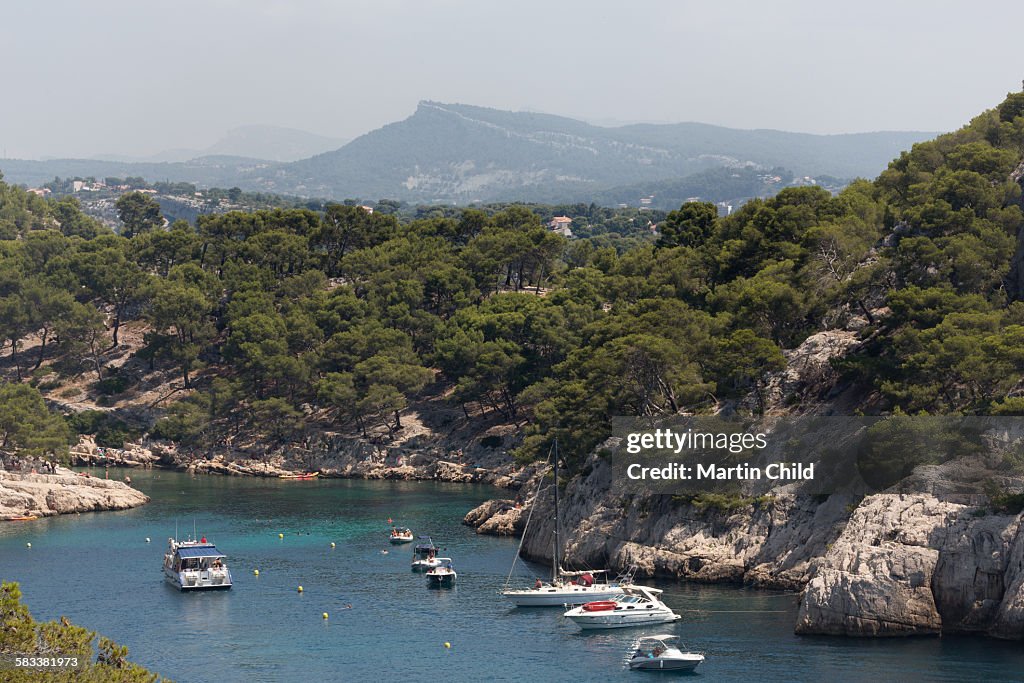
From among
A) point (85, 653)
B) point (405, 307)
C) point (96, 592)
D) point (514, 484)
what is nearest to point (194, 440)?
point (405, 307)

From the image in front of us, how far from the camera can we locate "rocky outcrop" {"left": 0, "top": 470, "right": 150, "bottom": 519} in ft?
382

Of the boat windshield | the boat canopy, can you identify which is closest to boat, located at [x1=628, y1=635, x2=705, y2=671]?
the boat windshield

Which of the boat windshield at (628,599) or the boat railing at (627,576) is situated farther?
the boat railing at (627,576)

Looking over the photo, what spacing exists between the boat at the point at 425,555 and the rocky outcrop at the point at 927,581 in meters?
27.9

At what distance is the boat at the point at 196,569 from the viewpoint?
85.7m

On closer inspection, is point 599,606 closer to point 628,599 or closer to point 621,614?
point 621,614

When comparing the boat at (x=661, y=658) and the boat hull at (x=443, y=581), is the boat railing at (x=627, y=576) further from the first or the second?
the boat at (x=661, y=658)

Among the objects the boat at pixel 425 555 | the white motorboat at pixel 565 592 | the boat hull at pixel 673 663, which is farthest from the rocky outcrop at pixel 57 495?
the boat hull at pixel 673 663

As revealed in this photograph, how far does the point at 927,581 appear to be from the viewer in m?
67.7

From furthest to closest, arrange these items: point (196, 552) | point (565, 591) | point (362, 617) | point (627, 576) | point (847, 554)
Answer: point (196, 552)
point (627, 576)
point (565, 591)
point (362, 617)
point (847, 554)

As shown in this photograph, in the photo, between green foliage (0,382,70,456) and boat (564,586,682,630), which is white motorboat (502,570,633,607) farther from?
green foliage (0,382,70,456)

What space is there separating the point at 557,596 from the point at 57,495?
188 feet

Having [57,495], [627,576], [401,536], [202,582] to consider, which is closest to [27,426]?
[57,495]

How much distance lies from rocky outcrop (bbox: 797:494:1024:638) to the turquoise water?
47.5 inches
